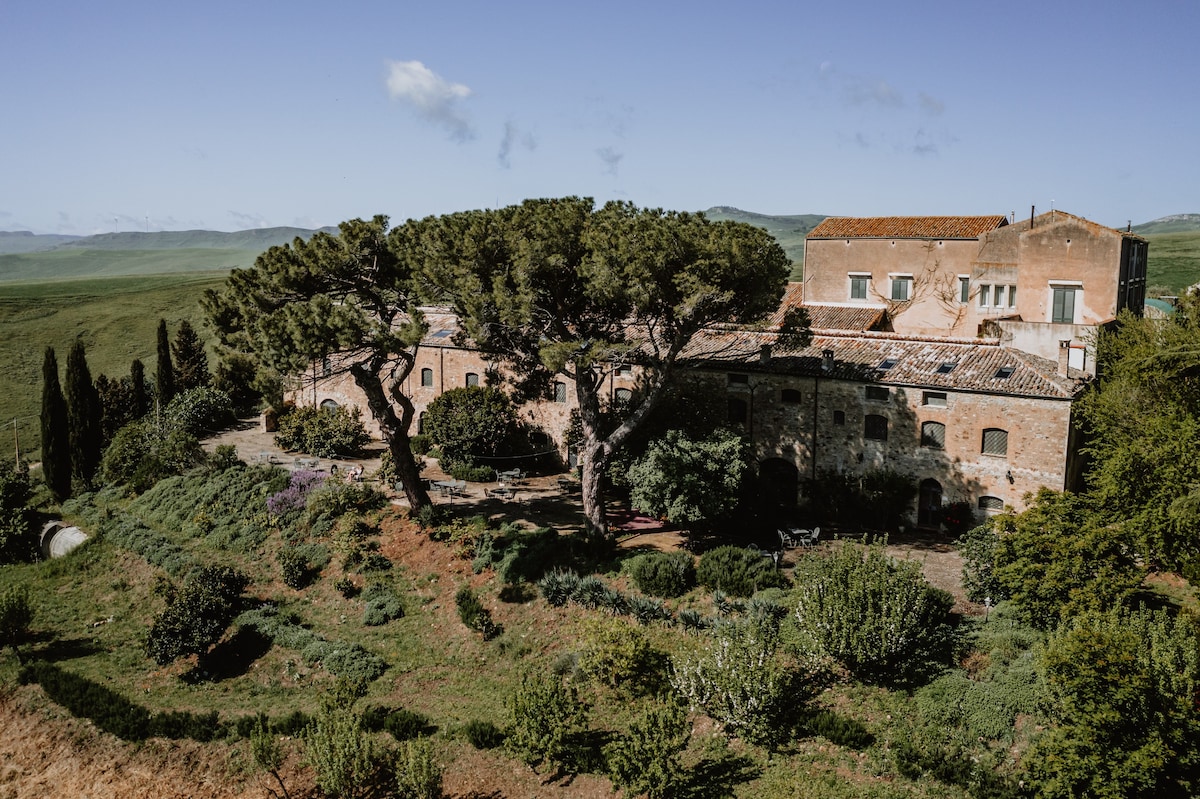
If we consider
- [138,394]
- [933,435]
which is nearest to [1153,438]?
[933,435]

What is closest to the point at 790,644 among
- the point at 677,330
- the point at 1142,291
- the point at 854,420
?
the point at 677,330

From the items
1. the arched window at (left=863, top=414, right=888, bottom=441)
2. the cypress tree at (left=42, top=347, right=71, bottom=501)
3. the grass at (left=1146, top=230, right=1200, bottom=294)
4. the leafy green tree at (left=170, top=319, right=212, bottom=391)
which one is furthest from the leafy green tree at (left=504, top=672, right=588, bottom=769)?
the grass at (left=1146, top=230, right=1200, bottom=294)

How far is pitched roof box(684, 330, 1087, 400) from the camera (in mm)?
28172

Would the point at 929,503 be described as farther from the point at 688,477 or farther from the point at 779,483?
the point at 688,477

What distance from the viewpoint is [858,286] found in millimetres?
45031

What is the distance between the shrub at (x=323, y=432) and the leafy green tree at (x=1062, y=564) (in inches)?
1115

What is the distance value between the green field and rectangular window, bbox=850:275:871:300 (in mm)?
51740

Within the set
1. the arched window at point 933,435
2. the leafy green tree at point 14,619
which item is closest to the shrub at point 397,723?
the leafy green tree at point 14,619

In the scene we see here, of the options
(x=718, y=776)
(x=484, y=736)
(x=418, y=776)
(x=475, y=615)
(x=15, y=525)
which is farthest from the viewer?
(x=15, y=525)

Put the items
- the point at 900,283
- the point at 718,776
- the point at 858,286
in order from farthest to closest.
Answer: the point at 858,286
the point at 900,283
the point at 718,776

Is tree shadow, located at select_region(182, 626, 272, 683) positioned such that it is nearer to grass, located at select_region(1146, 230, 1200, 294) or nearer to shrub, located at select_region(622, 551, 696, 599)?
shrub, located at select_region(622, 551, 696, 599)

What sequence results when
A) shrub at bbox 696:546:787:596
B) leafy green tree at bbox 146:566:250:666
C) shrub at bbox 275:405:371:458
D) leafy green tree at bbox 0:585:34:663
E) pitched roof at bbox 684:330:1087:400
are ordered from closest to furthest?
shrub at bbox 696:546:787:596, leafy green tree at bbox 146:566:250:666, leafy green tree at bbox 0:585:34:663, pitched roof at bbox 684:330:1087:400, shrub at bbox 275:405:371:458

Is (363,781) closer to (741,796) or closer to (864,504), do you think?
(741,796)

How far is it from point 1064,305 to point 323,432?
34373mm
